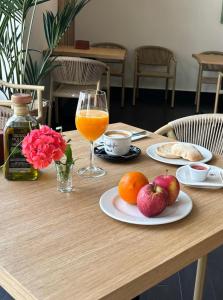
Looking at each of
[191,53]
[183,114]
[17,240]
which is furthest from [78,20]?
[17,240]

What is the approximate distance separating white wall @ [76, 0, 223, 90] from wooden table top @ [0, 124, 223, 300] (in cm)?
509

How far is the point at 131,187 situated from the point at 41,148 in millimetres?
239

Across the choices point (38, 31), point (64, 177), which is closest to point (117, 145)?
point (64, 177)

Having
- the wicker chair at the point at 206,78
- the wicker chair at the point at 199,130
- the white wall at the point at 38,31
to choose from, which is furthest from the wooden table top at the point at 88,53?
the wicker chair at the point at 199,130

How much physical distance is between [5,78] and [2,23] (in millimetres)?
516

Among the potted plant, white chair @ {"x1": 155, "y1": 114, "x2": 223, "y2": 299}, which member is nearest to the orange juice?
white chair @ {"x1": 155, "y1": 114, "x2": 223, "y2": 299}

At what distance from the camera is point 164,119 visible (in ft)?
A: 16.3

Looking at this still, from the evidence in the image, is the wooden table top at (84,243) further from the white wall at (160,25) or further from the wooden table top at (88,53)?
the white wall at (160,25)

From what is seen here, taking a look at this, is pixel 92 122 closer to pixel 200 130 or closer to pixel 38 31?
pixel 200 130

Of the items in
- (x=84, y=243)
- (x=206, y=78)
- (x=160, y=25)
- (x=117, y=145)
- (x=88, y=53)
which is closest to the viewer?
(x=84, y=243)

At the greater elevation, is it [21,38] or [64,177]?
[21,38]

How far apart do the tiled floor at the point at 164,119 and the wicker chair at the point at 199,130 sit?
640 mm

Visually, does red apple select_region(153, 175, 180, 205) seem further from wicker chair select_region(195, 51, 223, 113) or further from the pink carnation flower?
wicker chair select_region(195, 51, 223, 113)

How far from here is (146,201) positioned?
978mm
